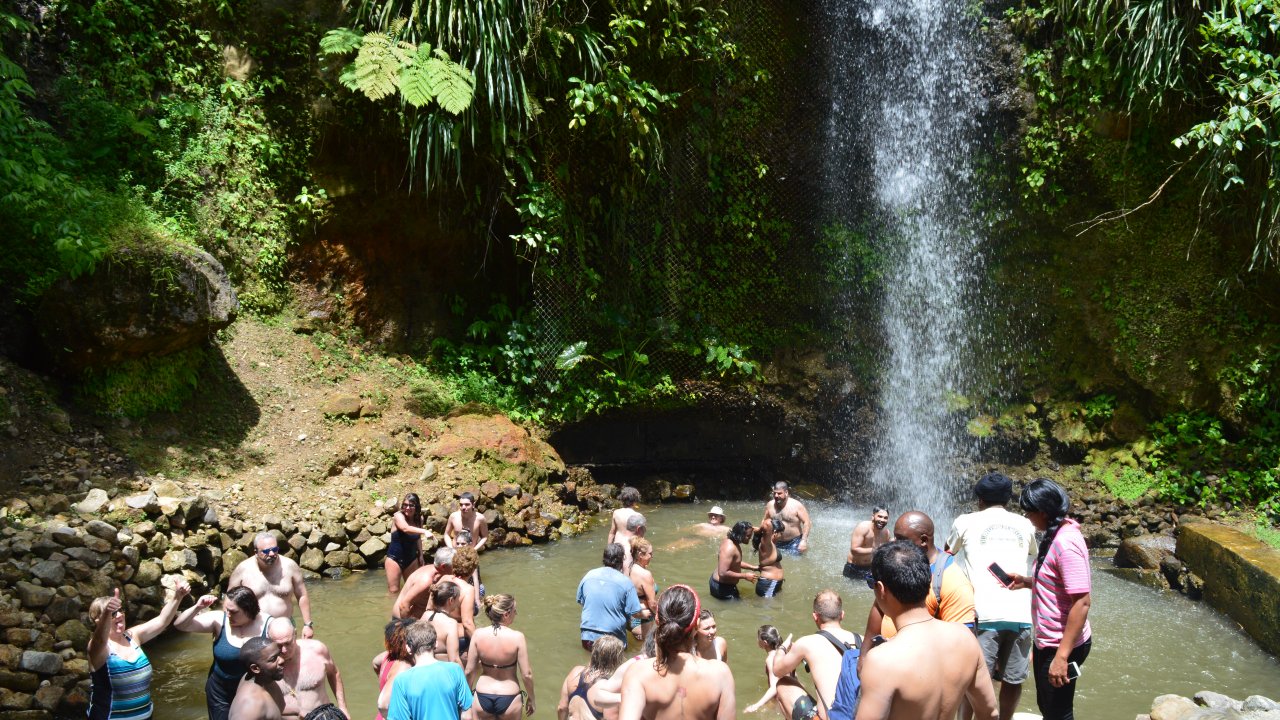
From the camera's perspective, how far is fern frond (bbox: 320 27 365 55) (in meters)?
11.5

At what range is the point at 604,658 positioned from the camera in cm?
497

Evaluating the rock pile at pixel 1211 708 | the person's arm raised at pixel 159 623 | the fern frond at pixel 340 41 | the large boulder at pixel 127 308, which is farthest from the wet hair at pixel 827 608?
the fern frond at pixel 340 41

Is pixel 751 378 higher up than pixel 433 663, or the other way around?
pixel 751 378

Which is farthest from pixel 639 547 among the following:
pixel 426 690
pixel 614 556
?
pixel 426 690

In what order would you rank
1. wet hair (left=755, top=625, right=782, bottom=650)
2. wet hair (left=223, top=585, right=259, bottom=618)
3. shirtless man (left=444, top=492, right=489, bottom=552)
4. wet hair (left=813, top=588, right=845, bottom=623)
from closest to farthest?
wet hair (left=223, top=585, right=259, bottom=618) < wet hair (left=813, top=588, right=845, bottom=623) < wet hair (left=755, top=625, right=782, bottom=650) < shirtless man (left=444, top=492, right=489, bottom=552)

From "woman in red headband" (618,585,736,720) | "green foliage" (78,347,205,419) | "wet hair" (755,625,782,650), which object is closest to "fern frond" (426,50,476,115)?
"green foliage" (78,347,205,419)

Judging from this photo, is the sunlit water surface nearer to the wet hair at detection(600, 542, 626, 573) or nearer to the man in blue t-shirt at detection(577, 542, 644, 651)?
the man in blue t-shirt at detection(577, 542, 644, 651)

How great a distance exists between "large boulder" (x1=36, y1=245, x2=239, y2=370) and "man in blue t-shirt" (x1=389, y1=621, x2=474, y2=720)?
7120mm

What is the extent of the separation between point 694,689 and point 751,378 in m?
10.7

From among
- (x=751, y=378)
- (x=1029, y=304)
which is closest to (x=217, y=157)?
(x=751, y=378)

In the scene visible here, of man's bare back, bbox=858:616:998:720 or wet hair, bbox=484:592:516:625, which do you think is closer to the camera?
man's bare back, bbox=858:616:998:720

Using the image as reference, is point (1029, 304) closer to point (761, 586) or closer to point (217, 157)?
point (761, 586)

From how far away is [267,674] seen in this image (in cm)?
457

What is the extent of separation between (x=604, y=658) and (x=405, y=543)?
170 inches
